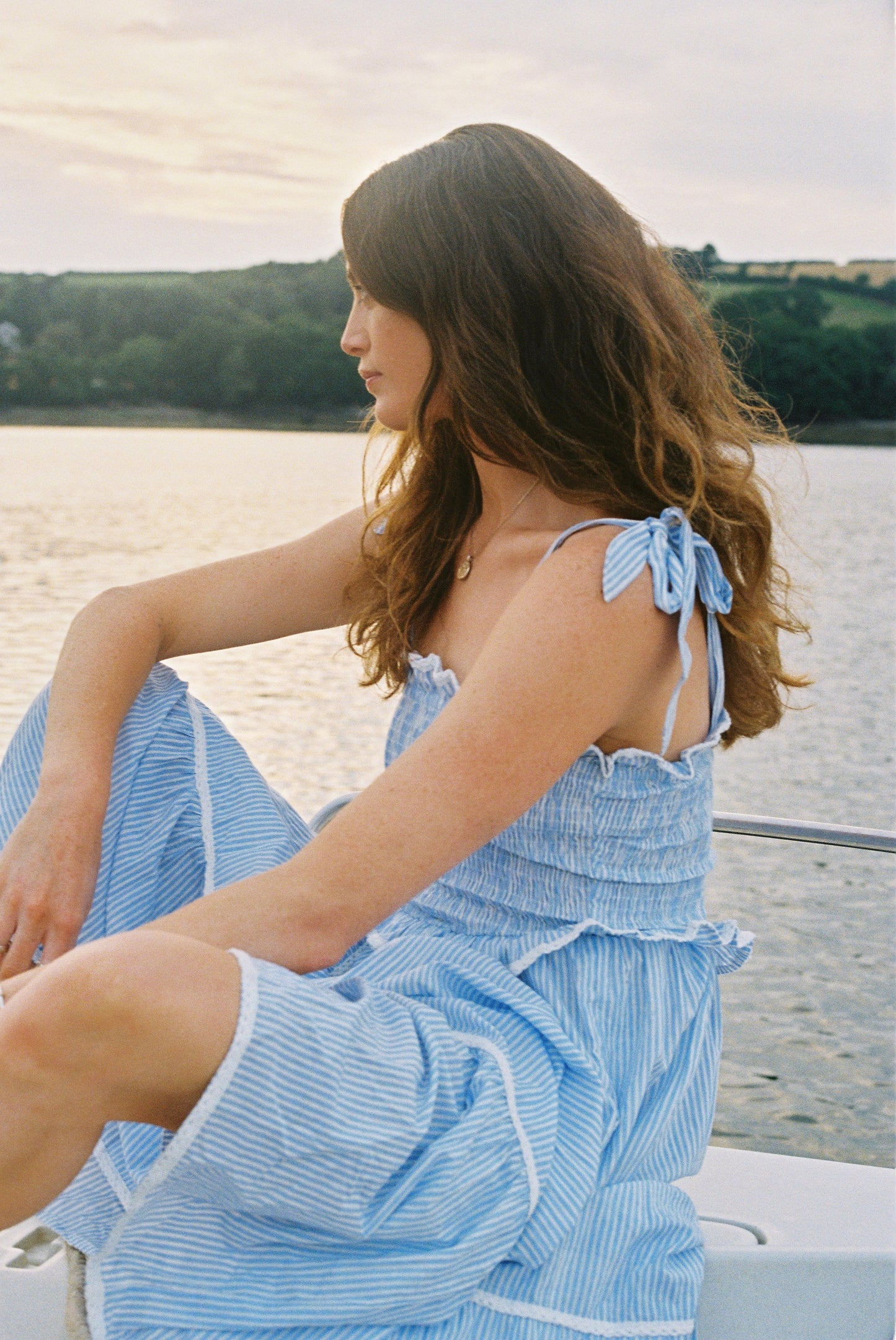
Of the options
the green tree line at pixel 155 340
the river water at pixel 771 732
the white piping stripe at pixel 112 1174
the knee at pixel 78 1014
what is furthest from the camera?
the green tree line at pixel 155 340

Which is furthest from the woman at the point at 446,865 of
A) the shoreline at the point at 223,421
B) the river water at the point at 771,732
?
the shoreline at the point at 223,421

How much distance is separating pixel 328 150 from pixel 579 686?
22205 millimetres

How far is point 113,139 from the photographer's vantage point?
2333 cm

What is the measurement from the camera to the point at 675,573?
3.69ft

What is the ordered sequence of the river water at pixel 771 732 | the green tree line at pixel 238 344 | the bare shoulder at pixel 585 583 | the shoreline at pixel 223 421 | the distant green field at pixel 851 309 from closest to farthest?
the bare shoulder at pixel 585 583 → the river water at pixel 771 732 → the distant green field at pixel 851 309 → the green tree line at pixel 238 344 → the shoreline at pixel 223 421

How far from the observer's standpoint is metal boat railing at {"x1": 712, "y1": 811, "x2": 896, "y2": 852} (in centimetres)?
160

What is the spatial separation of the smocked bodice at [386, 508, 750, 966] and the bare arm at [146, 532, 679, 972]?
0.21ft

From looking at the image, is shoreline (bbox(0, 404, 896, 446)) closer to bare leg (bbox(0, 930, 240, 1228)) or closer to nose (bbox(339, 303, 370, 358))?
nose (bbox(339, 303, 370, 358))

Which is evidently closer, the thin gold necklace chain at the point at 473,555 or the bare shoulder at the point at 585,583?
the bare shoulder at the point at 585,583

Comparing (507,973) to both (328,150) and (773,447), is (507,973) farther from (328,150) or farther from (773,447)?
(328,150)

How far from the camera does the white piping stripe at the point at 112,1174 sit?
1.22 metres

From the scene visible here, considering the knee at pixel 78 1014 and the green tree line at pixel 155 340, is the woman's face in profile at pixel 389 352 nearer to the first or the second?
the knee at pixel 78 1014

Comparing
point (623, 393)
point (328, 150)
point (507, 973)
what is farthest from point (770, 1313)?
point (328, 150)

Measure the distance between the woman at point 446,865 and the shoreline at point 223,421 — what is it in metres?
19.6
